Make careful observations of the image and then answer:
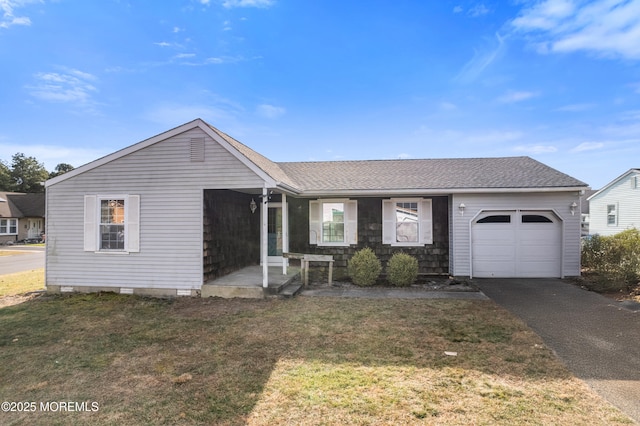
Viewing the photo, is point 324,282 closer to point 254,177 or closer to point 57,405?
point 254,177

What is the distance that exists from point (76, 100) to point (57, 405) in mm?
17107

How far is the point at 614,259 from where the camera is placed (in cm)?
991

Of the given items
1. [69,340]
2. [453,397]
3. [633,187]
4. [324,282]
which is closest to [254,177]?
[324,282]

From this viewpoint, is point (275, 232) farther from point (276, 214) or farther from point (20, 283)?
point (20, 283)

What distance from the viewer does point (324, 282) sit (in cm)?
998

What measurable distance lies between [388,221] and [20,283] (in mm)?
12180

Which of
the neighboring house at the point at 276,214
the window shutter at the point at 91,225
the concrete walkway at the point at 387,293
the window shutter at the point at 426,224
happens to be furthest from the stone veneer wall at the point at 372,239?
the window shutter at the point at 91,225

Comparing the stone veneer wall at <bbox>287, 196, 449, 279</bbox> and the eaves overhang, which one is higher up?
the eaves overhang

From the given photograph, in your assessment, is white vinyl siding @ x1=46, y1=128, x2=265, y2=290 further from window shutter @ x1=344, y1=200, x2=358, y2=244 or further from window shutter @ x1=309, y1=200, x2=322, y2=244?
window shutter @ x1=344, y1=200, x2=358, y2=244

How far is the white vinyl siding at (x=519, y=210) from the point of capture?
10.1 metres

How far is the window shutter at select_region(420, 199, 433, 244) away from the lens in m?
10.8

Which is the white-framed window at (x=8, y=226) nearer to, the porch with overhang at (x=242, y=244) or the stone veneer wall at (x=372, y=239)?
the porch with overhang at (x=242, y=244)

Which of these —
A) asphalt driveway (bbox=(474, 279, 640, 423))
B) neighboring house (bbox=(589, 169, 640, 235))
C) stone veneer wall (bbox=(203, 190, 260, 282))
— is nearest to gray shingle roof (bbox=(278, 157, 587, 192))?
stone veneer wall (bbox=(203, 190, 260, 282))

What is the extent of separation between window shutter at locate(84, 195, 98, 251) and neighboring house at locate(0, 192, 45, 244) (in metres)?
28.8
